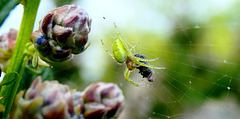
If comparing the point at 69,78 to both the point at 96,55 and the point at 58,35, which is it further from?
the point at 58,35

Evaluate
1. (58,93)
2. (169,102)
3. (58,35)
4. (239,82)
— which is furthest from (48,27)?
(239,82)

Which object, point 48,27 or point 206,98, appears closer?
point 48,27

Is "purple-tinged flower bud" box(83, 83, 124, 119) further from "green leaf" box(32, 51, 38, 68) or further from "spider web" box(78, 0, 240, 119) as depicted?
"spider web" box(78, 0, 240, 119)

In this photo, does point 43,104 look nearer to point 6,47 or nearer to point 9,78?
point 9,78

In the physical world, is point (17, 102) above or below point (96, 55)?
above

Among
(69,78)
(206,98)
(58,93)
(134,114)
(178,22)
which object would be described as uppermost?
(58,93)

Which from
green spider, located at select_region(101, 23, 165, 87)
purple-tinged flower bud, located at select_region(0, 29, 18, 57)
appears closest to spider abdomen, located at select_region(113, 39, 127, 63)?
green spider, located at select_region(101, 23, 165, 87)

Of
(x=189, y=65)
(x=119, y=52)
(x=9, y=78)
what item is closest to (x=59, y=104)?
(x=9, y=78)
